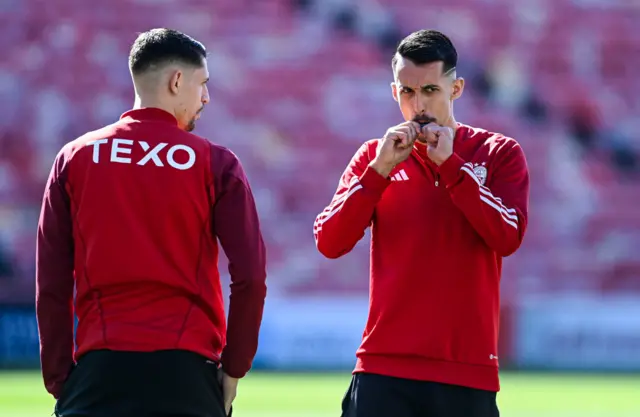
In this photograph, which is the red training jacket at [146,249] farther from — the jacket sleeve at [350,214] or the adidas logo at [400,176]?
the adidas logo at [400,176]

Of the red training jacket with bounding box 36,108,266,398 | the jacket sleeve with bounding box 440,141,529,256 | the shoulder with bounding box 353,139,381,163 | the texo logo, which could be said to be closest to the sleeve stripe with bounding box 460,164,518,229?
the jacket sleeve with bounding box 440,141,529,256

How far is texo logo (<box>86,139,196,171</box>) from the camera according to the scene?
10.9 feet

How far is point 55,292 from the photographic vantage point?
11.0 ft

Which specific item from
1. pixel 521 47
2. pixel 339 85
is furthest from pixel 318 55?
pixel 521 47

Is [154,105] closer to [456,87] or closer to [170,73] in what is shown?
[170,73]

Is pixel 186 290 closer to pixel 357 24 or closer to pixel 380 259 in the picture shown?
pixel 380 259

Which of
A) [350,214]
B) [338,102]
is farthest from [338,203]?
[338,102]

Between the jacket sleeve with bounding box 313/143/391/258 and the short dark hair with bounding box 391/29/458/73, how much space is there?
1.23 feet

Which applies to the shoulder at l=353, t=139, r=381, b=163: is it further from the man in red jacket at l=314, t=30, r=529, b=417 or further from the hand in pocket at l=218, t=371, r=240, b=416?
the hand in pocket at l=218, t=371, r=240, b=416

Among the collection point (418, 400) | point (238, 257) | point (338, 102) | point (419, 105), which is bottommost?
point (418, 400)

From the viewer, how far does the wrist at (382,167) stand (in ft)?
11.9

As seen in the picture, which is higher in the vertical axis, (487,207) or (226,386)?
(487,207)

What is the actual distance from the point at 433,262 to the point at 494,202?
26 centimetres

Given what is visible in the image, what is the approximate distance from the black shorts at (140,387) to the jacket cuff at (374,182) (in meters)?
0.77
